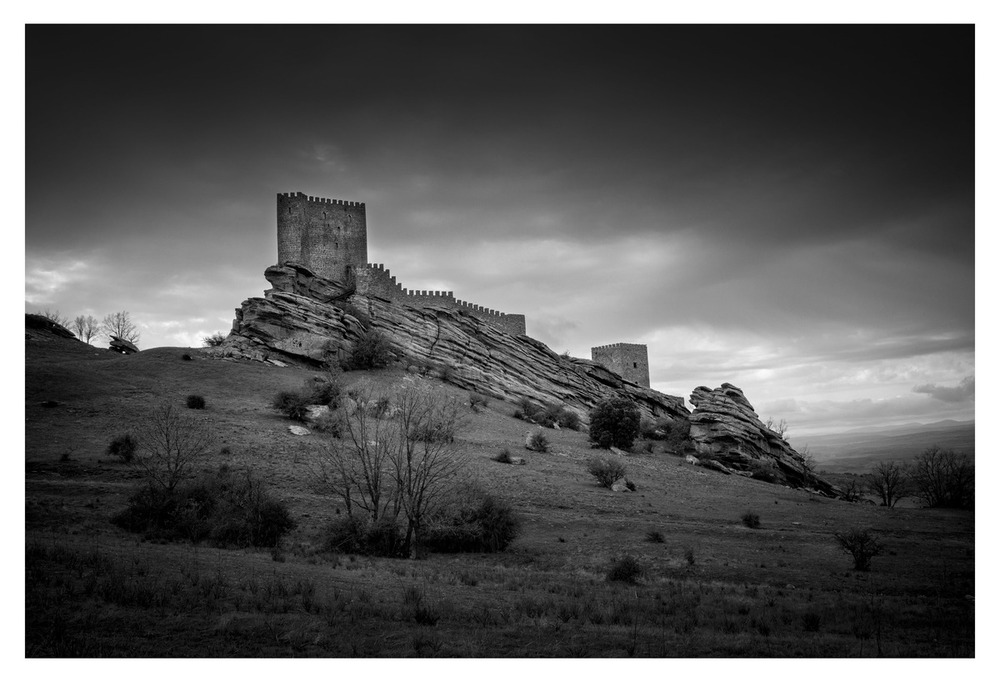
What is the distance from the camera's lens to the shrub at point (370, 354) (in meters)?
49.9

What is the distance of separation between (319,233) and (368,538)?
42818mm

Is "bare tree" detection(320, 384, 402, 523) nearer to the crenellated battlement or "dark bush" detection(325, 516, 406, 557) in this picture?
"dark bush" detection(325, 516, 406, 557)

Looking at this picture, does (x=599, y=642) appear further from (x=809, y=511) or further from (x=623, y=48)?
(x=809, y=511)

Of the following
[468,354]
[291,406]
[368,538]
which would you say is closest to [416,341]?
[468,354]

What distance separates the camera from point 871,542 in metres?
19.4

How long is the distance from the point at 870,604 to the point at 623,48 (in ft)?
43.5

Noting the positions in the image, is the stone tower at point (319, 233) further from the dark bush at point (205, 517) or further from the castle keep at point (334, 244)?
the dark bush at point (205, 517)

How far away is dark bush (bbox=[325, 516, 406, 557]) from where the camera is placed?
1980 cm

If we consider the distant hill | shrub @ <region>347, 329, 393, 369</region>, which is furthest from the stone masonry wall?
the distant hill

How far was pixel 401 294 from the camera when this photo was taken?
59.1m

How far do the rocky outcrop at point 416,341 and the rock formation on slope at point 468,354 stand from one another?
89 millimetres

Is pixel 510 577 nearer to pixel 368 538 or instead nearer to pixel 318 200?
pixel 368 538

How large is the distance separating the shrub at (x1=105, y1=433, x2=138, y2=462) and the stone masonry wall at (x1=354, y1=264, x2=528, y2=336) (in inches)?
1224

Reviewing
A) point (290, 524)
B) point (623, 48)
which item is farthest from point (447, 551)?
point (623, 48)
